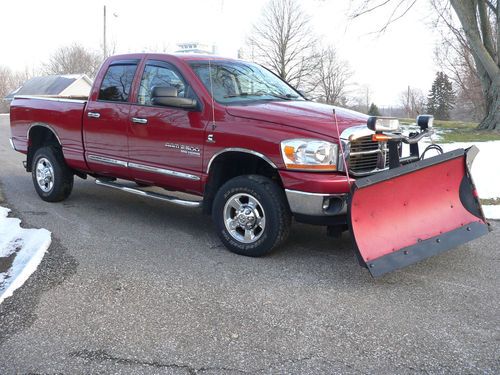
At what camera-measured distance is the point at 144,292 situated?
Result: 3.97 metres

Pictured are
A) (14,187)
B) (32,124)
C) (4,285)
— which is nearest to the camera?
(4,285)

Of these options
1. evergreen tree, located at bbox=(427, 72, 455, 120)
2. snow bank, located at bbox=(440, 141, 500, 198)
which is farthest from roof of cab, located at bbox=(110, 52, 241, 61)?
evergreen tree, located at bbox=(427, 72, 455, 120)

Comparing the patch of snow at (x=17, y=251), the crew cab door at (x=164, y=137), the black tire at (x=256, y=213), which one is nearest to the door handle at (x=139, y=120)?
the crew cab door at (x=164, y=137)

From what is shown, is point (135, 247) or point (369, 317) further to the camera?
point (135, 247)

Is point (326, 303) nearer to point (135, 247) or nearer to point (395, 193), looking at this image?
point (395, 193)

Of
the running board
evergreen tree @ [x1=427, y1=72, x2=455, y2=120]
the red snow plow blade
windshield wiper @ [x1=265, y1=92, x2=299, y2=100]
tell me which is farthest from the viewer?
evergreen tree @ [x1=427, y1=72, x2=455, y2=120]

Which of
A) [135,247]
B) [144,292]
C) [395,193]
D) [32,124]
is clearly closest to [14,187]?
[32,124]

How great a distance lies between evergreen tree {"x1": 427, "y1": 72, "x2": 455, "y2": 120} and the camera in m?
69.0

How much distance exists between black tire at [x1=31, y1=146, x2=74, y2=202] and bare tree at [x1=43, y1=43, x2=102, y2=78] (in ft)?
199

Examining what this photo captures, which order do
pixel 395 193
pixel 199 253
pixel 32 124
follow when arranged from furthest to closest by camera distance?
1. pixel 32 124
2. pixel 199 253
3. pixel 395 193

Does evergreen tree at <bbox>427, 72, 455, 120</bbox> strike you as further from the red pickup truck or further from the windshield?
the red pickup truck

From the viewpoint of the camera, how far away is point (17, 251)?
16.2 feet

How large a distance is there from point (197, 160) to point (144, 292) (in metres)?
1.67

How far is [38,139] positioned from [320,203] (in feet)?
16.5
